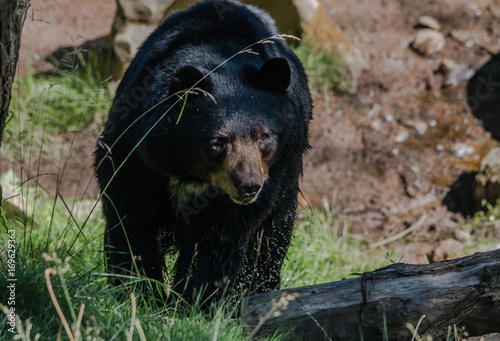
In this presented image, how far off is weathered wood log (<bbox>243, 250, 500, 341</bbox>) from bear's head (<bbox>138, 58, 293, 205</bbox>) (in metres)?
0.69

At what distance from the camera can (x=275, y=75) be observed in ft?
11.8

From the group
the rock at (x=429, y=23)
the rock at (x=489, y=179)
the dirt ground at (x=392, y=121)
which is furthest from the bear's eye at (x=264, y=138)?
the rock at (x=429, y=23)

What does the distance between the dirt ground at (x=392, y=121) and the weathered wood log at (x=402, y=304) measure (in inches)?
123

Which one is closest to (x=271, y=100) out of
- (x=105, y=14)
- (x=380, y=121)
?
(x=380, y=121)

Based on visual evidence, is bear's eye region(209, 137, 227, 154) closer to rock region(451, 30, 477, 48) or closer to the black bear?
the black bear

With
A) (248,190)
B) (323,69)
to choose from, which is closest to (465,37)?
(323,69)

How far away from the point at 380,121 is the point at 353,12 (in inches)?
92.0

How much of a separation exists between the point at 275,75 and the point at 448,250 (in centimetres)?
359

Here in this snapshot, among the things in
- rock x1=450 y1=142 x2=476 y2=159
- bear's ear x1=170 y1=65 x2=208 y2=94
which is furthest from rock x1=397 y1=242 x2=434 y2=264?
bear's ear x1=170 y1=65 x2=208 y2=94

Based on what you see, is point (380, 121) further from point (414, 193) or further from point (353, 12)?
point (353, 12)

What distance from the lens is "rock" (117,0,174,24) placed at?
8.26 m

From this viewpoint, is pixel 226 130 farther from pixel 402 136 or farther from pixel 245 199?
pixel 402 136

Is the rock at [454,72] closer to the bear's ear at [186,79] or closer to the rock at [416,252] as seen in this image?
the rock at [416,252]

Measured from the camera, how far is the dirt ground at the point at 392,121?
293 inches
